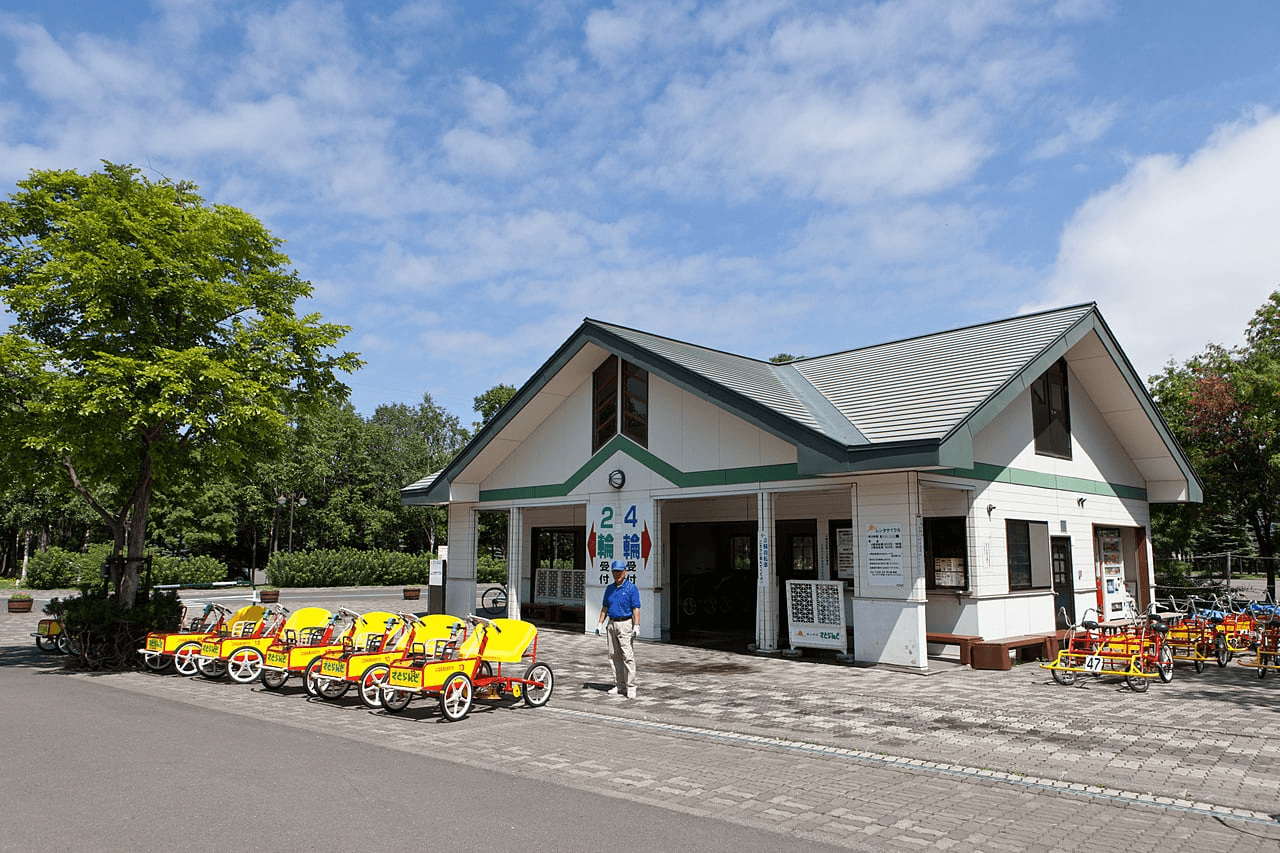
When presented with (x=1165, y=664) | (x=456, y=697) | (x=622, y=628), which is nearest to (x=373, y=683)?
(x=456, y=697)

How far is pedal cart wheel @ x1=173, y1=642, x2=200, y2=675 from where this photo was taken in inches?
498

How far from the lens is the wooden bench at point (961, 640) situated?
13.6 metres

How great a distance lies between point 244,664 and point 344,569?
3206 cm

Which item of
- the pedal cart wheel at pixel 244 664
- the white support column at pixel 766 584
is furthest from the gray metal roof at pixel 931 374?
the pedal cart wheel at pixel 244 664

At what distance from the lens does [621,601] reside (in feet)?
35.8

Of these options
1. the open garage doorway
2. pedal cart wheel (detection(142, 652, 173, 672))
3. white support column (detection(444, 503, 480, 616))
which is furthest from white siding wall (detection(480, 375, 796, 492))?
pedal cart wheel (detection(142, 652, 173, 672))

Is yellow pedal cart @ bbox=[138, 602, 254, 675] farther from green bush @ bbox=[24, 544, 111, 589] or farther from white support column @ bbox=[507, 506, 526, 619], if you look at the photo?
green bush @ bbox=[24, 544, 111, 589]

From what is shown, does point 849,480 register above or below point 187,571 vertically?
above

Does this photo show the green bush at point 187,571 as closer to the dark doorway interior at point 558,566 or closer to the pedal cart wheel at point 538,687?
the dark doorway interior at point 558,566

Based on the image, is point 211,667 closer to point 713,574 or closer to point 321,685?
point 321,685

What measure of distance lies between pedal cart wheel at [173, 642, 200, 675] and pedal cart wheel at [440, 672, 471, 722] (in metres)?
5.28

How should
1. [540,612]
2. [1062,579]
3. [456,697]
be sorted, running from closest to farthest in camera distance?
[456,697]
[1062,579]
[540,612]

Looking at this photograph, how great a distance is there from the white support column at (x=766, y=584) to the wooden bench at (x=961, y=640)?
8.49ft

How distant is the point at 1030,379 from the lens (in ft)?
47.4
